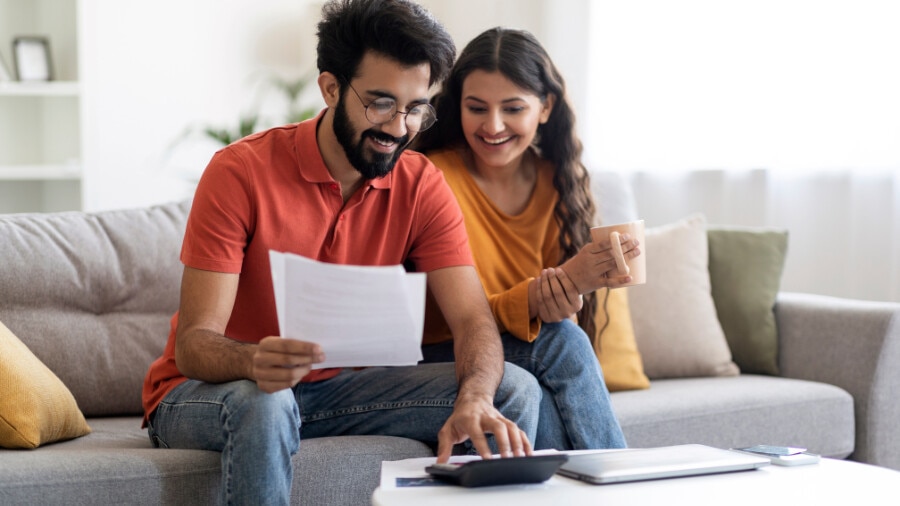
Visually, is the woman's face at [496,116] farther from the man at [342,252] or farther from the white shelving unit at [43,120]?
the white shelving unit at [43,120]

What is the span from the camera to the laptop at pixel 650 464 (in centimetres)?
132

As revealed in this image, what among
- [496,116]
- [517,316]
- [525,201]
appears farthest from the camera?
[525,201]

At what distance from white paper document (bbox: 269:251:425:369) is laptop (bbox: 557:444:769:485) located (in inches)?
11.3

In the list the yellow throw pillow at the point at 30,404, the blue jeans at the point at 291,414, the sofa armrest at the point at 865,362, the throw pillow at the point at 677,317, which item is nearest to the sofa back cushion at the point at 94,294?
the yellow throw pillow at the point at 30,404

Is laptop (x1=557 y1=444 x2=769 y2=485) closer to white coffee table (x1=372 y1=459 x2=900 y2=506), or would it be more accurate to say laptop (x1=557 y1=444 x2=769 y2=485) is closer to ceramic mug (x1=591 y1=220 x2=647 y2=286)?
white coffee table (x1=372 y1=459 x2=900 y2=506)

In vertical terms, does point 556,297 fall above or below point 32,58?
below

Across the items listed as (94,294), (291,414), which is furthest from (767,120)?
(291,414)

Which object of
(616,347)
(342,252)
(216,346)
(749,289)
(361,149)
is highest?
(361,149)

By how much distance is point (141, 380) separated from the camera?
2.12 metres

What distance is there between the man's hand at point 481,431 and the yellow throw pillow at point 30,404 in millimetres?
730

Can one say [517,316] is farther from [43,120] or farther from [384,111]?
[43,120]

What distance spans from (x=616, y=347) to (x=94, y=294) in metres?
1.22

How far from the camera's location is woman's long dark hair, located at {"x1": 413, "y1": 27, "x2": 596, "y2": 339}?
2145mm

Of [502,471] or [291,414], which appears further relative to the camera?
[291,414]
